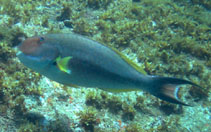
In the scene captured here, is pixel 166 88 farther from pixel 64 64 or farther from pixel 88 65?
pixel 64 64

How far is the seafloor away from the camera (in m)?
3.21

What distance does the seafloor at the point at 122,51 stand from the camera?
321 centimetres

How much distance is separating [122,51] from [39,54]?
3.38 metres

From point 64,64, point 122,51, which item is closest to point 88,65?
point 64,64

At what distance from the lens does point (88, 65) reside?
6.85 feet

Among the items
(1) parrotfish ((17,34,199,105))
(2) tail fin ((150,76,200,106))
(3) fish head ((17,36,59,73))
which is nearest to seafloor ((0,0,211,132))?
Result: (2) tail fin ((150,76,200,106))

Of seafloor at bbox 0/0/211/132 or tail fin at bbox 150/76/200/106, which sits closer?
tail fin at bbox 150/76/200/106

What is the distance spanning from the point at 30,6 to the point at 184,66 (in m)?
5.27

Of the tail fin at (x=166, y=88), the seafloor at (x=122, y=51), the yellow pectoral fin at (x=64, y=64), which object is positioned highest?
the yellow pectoral fin at (x=64, y=64)

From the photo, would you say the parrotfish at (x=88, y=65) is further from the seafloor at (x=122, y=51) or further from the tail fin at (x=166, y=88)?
the seafloor at (x=122, y=51)

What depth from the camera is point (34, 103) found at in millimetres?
3250

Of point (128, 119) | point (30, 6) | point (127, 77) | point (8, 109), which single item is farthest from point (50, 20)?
point (127, 77)

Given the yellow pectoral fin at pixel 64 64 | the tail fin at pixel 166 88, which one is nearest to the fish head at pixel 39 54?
the yellow pectoral fin at pixel 64 64

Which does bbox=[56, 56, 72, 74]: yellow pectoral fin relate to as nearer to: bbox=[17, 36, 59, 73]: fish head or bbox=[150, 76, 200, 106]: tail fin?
bbox=[17, 36, 59, 73]: fish head
